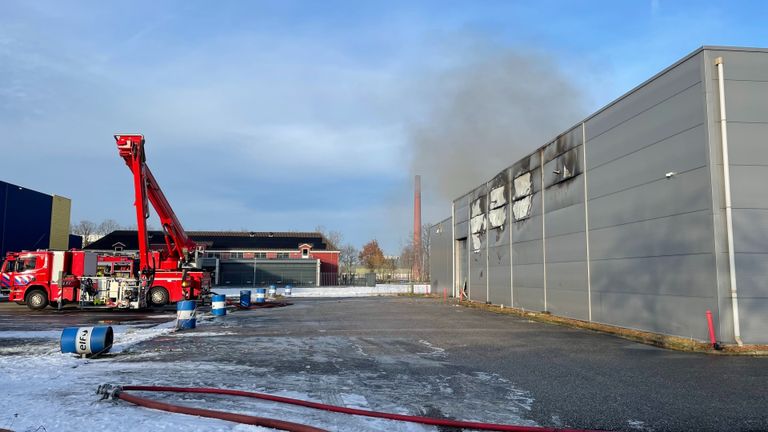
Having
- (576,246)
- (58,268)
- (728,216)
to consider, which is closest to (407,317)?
(576,246)

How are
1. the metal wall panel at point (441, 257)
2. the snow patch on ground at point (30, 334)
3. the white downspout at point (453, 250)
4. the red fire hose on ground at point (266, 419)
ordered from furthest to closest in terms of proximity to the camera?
the metal wall panel at point (441, 257) → the white downspout at point (453, 250) → the snow patch on ground at point (30, 334) → the red fire hose on ground at point (266, 419)

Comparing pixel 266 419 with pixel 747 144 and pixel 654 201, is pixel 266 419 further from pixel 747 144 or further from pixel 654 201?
Answer: pixel 747 144

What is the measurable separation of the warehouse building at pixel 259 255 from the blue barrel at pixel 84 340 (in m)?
47.8

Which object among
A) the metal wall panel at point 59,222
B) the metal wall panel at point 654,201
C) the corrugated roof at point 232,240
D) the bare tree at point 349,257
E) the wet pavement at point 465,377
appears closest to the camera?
the wet pavement at point 465,377

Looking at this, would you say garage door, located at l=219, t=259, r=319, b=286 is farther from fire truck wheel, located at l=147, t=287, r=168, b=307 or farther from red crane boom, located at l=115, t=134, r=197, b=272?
fire truck wheel, located at l=147, t=287, r=168, b=307

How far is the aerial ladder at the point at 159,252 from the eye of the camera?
78.3 ft

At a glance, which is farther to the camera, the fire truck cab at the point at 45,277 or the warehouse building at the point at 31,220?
the warehouse building at the point at 31,220

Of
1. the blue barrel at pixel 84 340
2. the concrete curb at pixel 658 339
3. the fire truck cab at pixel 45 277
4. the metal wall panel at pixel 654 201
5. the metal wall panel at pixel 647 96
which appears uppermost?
the metal wall panel at pixel 647 96

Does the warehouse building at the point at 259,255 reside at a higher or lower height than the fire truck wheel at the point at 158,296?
higher

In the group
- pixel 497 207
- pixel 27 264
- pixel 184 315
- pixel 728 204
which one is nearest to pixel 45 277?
pixel 27 264

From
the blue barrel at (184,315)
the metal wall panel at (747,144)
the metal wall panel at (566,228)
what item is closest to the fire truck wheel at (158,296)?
the blue barrel at (184,315)

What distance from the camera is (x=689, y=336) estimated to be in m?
12.8

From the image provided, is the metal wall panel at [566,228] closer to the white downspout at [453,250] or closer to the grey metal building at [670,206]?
the grey metal building at [670,206]

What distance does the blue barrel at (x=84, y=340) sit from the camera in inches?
383
